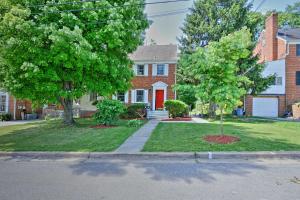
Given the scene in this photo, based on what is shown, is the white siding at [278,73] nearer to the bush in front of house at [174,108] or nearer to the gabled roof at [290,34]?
the gabled roof at [290,34]

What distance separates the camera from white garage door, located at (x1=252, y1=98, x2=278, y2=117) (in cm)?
2741

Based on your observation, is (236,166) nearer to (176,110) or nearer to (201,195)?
(201,195)

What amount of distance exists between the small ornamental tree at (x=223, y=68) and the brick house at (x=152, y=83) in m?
14.4

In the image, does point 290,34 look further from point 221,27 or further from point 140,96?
point 140,96

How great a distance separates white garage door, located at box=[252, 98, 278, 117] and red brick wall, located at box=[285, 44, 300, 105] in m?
1.47

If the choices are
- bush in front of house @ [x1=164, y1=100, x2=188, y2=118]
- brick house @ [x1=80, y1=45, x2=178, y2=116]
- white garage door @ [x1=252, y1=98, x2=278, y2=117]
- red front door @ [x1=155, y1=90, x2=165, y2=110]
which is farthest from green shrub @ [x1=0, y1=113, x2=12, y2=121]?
white garage door @ [x1=252, y1=98, x2=278, y2=117]

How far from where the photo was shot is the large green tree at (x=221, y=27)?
22.2 meters

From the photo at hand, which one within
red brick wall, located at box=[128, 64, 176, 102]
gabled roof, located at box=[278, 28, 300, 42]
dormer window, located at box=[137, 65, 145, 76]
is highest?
gabled roof, located at box=[278, 28, 300, 42]

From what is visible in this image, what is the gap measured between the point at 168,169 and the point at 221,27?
2106cm

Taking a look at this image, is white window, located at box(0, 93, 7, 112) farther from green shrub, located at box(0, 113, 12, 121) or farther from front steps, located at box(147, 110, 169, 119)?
front steps, located at box(147, 110, 169, 119)

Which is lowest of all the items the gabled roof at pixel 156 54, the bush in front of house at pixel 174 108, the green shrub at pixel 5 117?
the green shrub at pixel 5 117

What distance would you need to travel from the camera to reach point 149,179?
214 inches

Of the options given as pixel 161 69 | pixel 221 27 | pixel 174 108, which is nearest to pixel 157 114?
pixel 174 108

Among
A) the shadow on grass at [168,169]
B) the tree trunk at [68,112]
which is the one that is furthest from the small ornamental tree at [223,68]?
the tree trunk at [68,112]
